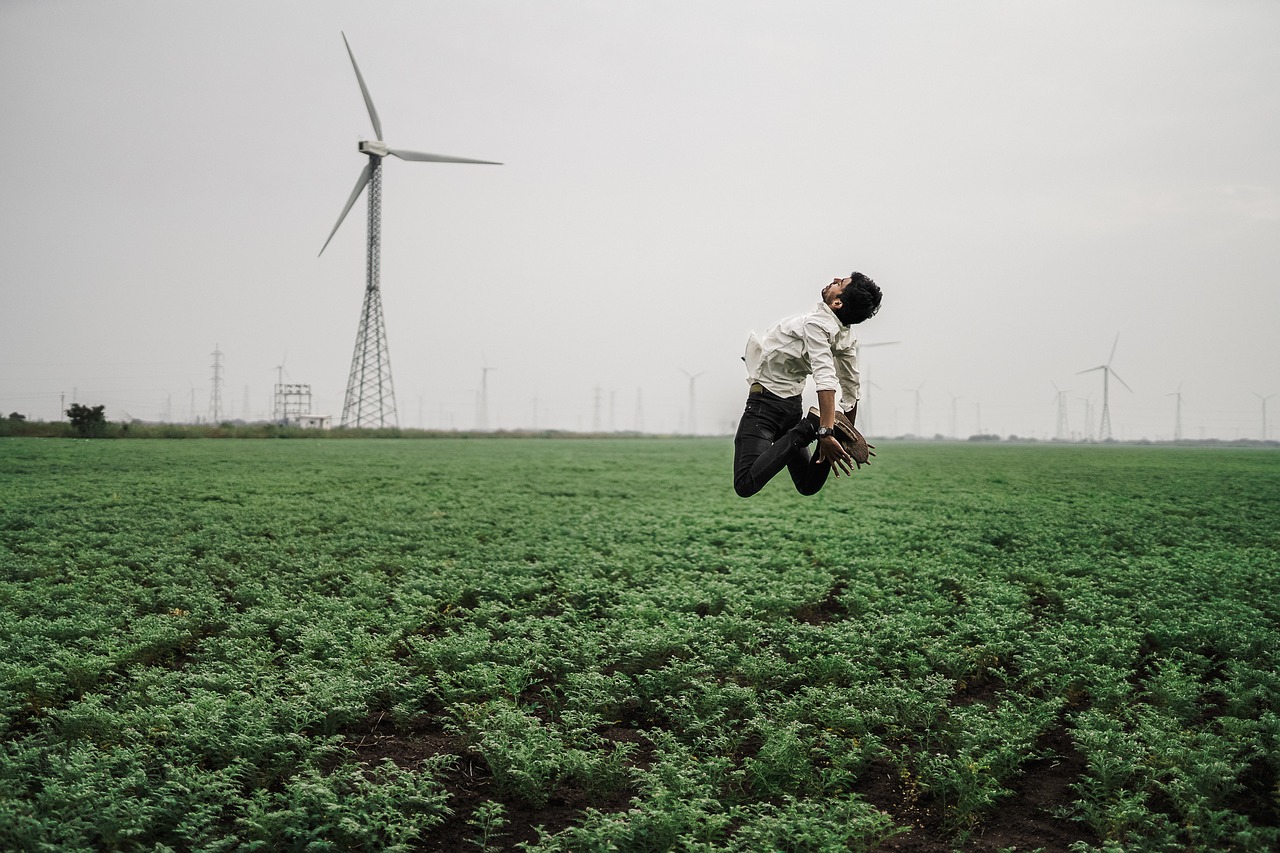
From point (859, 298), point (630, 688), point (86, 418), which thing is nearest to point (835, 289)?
point (859, 298)

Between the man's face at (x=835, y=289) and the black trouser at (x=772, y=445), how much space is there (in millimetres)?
867

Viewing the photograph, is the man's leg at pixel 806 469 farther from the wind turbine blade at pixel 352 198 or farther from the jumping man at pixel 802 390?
the wind turbine blade at pixel 352 198

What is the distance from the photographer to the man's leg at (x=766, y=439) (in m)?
6.26

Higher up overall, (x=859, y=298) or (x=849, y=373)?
(x=859, y=298)

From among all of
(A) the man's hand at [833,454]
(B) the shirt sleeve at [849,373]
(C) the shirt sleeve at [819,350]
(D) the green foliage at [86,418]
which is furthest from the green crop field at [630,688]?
(D) the green foliage at [86,418]

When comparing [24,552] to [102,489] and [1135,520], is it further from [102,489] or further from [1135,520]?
[1135,520]

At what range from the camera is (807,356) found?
250 inches

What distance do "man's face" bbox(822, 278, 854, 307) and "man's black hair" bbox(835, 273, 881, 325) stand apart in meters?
0.03

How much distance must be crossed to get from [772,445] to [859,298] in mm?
1267

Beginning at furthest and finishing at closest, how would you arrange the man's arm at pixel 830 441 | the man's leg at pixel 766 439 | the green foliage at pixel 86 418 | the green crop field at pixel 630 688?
the green foliage at pixel 86 418 < the green crop field at pixel 630 688 < the man's leg at pixel 766 439 < the man's arm at pixel 830 441

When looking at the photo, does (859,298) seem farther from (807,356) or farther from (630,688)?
(630,688)

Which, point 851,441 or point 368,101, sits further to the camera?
point 368,101

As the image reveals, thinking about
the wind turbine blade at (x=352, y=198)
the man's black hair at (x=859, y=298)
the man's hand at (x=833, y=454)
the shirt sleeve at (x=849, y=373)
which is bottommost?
the man's hand at (x=833, y=454)

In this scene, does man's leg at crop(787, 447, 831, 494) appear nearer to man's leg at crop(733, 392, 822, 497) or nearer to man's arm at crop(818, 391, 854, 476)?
man's leg at crop(733, 392, 822, 497)
